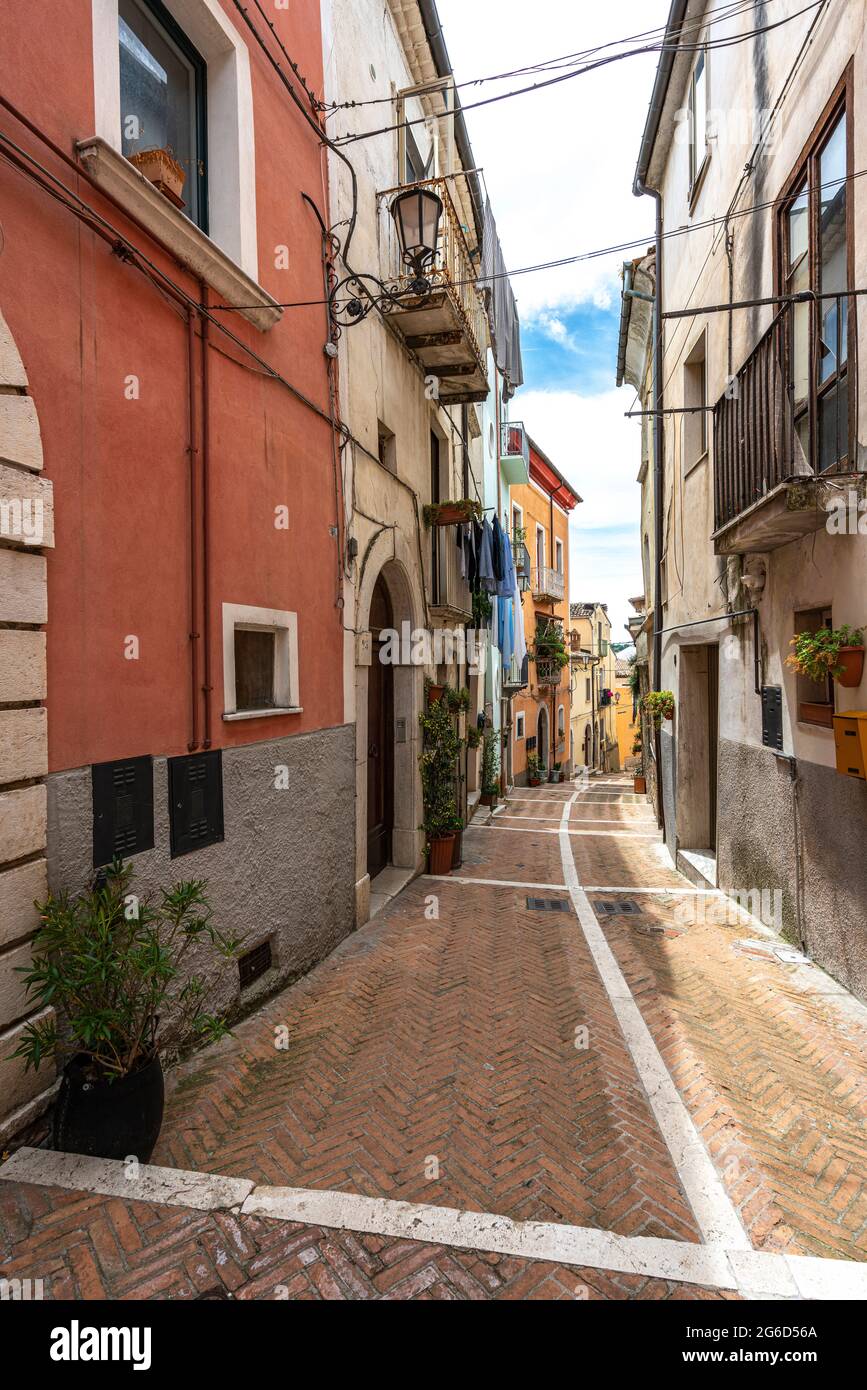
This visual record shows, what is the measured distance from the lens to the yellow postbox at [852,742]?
14.0ft

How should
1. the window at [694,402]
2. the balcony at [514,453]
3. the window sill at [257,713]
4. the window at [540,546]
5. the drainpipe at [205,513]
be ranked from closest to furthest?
the drainpipe at [205,513], the window sill at [257,713], the window at [694,402], the balcony at [514,453], the window at [540,546]

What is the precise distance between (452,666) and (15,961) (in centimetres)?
927

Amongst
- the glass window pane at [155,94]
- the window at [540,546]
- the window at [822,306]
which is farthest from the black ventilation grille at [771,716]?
the window at [540,546]

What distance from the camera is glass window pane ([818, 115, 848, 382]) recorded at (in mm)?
5102

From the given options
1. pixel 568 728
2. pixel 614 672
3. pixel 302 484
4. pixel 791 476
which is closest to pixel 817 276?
pixel 791 476

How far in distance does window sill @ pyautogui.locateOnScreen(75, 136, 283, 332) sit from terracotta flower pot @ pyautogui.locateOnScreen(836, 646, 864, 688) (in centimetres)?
503

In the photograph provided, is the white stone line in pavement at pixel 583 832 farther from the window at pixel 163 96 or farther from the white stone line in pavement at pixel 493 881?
the window at pixel 163 96

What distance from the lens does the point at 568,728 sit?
3209 centimetres

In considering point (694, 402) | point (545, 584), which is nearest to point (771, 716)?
point (694, 402)

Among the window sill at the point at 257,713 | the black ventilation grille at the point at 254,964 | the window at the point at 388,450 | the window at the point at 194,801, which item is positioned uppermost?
the window at the point at 388,450

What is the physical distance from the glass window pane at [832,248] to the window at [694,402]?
374 centimetres

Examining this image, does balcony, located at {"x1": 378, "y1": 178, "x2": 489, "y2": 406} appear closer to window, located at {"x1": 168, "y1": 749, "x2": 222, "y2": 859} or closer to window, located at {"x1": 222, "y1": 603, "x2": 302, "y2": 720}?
Result: window, located at {"x1": 222, "y1": 603, "x2": 302, "y2": 720}

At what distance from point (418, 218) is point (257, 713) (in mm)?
5358

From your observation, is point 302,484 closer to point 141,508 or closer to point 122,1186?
point 141,508
